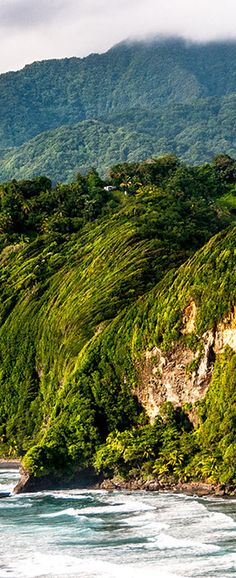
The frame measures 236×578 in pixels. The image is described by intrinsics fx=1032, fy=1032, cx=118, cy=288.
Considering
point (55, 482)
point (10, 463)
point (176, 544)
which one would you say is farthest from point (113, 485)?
point (10, 463)

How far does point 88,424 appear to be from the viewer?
89562mm

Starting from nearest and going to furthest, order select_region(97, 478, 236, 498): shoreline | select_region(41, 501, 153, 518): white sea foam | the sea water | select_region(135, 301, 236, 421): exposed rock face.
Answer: the sea water, select_region(41, 501, 153, 518): white sea foam, select_region(97, 478, 236, 498): shoreline, select_region(135, 301, 236, 421): exposed rock face

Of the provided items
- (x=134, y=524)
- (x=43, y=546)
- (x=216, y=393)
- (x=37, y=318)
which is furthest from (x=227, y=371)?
(x=37, y=318)

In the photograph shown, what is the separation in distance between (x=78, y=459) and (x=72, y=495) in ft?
15.6

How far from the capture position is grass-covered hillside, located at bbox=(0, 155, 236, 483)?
8362 cm

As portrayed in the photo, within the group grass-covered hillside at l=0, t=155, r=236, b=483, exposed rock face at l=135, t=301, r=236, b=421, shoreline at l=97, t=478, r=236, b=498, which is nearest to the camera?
shoreline at l=97, t=478, r=236, b=498

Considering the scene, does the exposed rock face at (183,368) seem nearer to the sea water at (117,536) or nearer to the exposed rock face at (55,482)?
the exposed rock face at (55,482)

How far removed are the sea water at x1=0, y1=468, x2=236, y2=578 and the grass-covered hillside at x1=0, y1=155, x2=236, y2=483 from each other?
5.39 m

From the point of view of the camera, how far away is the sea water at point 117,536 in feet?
171

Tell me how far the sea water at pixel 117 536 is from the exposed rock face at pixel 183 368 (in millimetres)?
11039

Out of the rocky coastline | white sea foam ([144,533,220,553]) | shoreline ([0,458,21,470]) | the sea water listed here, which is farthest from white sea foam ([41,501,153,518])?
shoreline ([0,458,21,470])

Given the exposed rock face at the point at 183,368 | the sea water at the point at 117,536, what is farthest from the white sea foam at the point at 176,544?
the exposed rock face at the point at 183,368

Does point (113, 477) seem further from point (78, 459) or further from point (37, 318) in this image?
point (37, 318)

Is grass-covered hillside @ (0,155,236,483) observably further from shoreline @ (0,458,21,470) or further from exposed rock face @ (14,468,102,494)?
shoreline @ (0,458,21,470)
